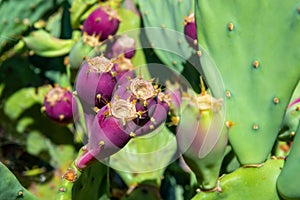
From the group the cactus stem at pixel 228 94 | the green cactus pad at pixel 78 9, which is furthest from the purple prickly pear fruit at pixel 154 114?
the green cactus pad at pixel 78 9

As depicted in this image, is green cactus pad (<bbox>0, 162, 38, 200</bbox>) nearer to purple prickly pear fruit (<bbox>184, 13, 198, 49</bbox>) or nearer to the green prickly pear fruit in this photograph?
the green prickly pear fruit

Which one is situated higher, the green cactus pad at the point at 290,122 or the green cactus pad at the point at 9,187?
the green cactus pad at the point at 9,187

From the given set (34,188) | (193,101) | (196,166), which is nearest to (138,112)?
(193,101)

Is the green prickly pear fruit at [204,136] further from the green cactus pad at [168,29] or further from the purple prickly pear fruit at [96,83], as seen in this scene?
the green cactus pad at [168,29]

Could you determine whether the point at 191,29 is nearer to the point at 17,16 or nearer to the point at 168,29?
the point at 168,29

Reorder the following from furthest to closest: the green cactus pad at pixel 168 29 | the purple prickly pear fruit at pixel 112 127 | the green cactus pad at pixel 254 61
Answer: the green cactus pad at pixel 168 29
the green cactus pad at pixel 254 61
the purple prickly pear fruit at pixel 112 127

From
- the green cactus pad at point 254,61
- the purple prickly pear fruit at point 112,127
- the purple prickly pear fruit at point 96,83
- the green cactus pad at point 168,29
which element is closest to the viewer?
the purple prickly pear fruit at point 112,127

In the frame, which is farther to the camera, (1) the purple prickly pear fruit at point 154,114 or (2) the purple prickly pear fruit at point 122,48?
(2) the purple prickly pear fruit at point 122,48
